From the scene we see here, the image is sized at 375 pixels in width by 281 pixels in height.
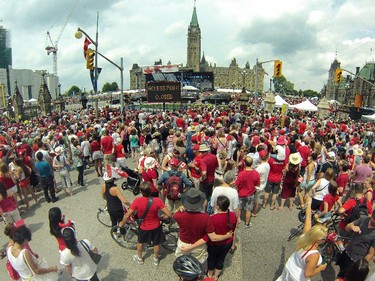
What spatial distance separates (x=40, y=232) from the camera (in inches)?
251

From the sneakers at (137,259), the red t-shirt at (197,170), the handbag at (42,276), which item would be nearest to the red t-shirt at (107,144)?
the red t-shirt at (197,170)

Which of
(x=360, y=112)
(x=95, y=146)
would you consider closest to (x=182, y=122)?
(x=95, y=146)

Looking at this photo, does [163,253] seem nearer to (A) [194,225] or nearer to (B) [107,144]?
(A) [194,225]

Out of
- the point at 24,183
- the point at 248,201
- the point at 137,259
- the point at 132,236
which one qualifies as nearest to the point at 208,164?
the point at 248,201

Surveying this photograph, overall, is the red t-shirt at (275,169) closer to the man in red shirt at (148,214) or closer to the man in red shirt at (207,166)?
the man in red shirt at (207,166)

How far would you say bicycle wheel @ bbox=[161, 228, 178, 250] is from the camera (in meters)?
5.38

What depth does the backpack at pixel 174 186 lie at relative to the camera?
17.9 feet

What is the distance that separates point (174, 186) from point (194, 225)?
1.84 metres

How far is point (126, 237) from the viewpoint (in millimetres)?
5523

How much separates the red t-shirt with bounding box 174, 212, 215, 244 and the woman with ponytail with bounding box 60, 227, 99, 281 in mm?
1360

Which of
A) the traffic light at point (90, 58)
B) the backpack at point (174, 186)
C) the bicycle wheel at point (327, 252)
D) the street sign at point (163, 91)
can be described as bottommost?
the bicycle wheel at point (327, 252)

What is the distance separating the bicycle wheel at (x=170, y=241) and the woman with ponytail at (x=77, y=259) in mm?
1808

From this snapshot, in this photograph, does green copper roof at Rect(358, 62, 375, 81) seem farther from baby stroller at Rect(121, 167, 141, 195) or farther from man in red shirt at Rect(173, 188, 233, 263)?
man in red shirt at Rect(173, 188, 233, 263)

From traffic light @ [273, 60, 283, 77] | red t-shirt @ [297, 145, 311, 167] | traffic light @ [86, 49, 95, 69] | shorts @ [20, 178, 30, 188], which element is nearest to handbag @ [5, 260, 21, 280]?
shorts @ [20, 178, 30, 188]
